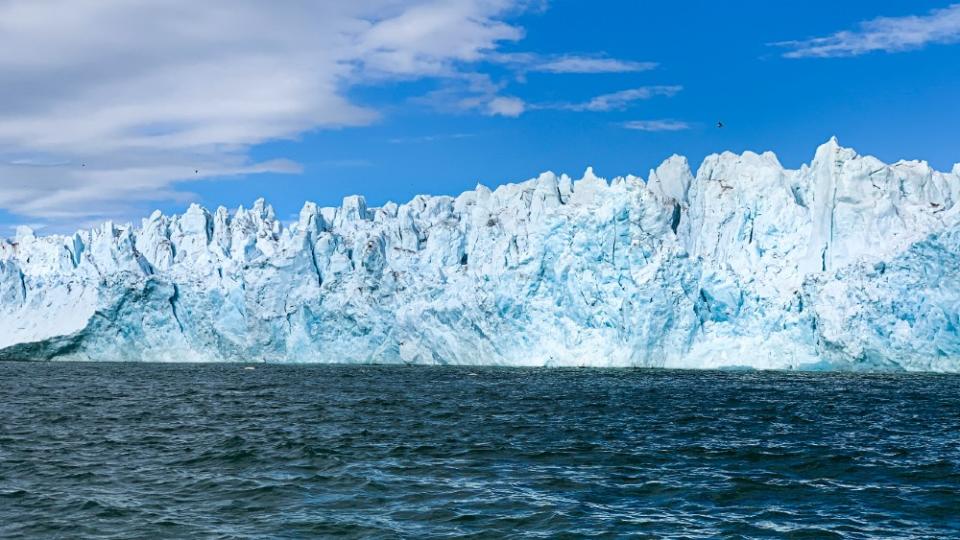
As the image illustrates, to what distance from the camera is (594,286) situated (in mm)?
60188

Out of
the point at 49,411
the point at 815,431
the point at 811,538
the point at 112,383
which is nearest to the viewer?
the point at 811,538

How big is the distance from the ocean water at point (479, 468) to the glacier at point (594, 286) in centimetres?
1951

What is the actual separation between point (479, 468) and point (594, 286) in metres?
43.2

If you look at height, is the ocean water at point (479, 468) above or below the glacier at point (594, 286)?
below

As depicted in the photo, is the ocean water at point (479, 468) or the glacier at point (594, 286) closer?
the ocean water at point (479, 468)

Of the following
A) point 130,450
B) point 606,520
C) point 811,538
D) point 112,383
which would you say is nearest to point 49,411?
point 130,450

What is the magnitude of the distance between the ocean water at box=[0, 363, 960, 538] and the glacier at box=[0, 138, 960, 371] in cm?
1951

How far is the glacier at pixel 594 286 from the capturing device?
173ft

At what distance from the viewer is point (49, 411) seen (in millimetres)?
29797

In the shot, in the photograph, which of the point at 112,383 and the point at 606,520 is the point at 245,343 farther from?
the point at 606,520

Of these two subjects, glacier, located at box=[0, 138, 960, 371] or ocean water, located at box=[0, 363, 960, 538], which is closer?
ocean water, located at box=[0, 363, 960, 538]

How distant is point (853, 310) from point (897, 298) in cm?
238

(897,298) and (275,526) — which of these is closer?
(275,526)

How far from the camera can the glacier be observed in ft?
173
